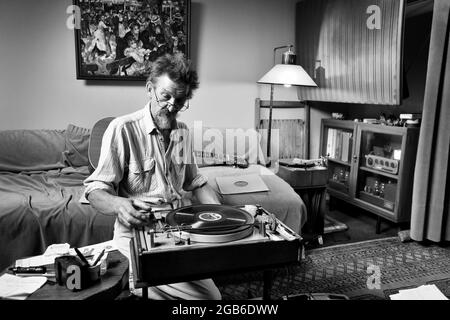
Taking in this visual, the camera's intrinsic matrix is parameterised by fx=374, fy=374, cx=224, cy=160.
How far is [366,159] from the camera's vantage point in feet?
10.7

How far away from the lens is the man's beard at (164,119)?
1541 millimetres

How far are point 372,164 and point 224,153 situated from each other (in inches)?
50.8

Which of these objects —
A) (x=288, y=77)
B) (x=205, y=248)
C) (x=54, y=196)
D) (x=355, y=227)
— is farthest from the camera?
(x=355, y=227)

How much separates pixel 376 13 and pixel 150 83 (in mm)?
2029

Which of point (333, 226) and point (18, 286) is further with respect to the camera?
point (333, 226)

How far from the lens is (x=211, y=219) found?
109 centimetres

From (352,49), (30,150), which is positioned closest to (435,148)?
(352,49)

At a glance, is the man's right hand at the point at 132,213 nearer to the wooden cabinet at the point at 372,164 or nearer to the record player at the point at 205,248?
the record player at the point at 205,248

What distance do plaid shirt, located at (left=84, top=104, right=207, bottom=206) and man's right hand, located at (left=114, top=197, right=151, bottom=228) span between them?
0.85 feet

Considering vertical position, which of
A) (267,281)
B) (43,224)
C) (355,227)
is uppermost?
(267,281)

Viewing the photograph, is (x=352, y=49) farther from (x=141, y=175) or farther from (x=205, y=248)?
(x=205, y=248)
